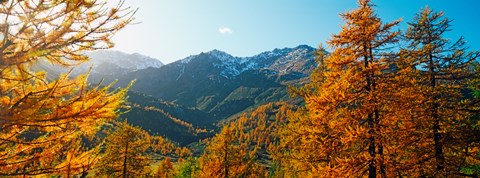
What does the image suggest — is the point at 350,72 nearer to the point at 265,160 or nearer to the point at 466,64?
the point at 466,64

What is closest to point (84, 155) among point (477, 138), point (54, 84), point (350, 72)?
point (54, 84)

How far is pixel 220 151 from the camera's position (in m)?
27.2

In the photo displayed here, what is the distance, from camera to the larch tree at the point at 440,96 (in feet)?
39.9

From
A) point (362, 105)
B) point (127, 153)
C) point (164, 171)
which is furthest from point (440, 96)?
point (164, 171)

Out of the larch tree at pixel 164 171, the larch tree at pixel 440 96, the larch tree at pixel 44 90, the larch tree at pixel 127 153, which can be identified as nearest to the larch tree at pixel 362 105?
the larch tree at pixel 440 96

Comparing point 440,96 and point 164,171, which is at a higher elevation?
point 440,96

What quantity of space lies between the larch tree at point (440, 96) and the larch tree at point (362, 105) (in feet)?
3.39

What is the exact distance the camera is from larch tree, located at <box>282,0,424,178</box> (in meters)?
11.8

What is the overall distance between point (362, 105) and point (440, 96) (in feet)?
15.8

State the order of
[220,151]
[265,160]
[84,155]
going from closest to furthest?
[84,155], [220,151], [265,160]

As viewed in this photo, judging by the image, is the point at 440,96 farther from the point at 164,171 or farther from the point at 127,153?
the point at 164,171

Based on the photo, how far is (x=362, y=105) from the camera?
1222 cm

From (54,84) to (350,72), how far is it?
10.1 metres

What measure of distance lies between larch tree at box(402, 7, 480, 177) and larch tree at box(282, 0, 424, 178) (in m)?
1.03
